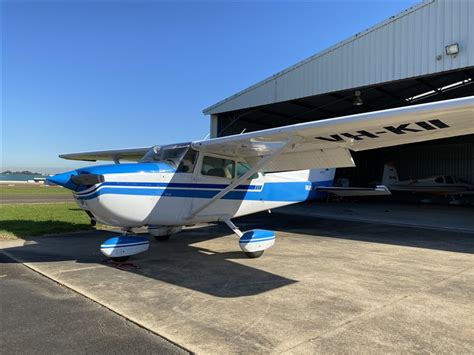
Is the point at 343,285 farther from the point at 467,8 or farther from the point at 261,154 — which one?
the point at 467,8

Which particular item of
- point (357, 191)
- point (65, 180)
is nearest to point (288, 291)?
point (65, 180)

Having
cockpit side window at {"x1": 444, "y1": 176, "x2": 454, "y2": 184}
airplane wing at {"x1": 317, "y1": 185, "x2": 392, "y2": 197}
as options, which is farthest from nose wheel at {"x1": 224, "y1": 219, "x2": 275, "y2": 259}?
cockpit side window at {"x1": 444, "y1": 176, "x2": 454, "y2": 184}

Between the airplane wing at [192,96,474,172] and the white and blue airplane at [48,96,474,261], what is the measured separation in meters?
0.01

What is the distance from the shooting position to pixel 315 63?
1336 cm

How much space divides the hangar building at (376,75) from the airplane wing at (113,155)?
6032 mm

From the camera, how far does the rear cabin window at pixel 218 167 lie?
7578 mm

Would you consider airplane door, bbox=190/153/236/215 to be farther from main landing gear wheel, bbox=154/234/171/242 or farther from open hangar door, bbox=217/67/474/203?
open hangar door, bbox=217/67/474/203

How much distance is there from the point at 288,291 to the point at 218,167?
3.57m

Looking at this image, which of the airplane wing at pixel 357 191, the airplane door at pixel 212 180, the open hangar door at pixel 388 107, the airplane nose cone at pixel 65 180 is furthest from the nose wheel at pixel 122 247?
the airplane wing at pixel 357 191

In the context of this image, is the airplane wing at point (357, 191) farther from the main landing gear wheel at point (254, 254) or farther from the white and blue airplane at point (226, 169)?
the main landing gear wheel at point (254, 254)

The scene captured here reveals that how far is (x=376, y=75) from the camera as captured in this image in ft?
38.5

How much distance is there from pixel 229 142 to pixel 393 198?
76.6 feet

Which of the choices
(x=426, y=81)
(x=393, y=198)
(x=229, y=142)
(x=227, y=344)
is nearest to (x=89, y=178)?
(x=229, y=142)

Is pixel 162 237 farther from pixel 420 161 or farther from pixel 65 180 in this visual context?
pixel 420 161
